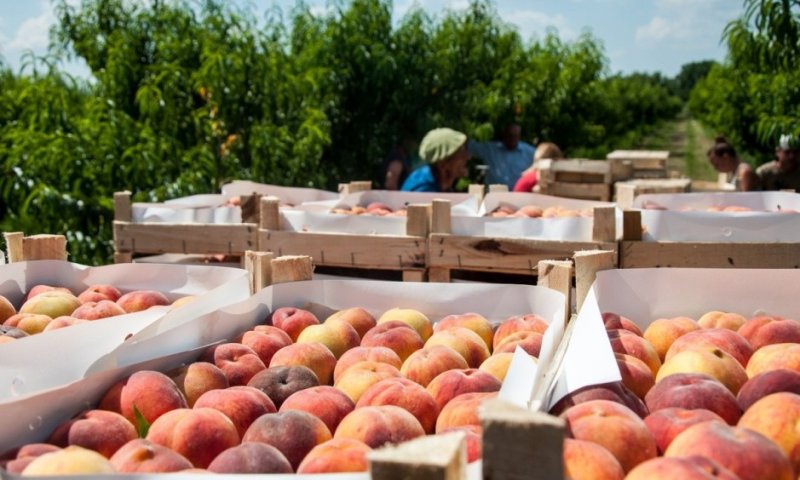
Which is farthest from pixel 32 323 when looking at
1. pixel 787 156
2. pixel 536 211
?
pixel 787 156

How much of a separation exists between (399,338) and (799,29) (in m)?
4.76

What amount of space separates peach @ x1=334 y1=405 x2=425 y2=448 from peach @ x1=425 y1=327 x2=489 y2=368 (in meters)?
0.45

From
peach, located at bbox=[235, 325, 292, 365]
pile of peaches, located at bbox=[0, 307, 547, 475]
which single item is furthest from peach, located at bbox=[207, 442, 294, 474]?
peach, located at bbox=[235, 325, 292, 365]

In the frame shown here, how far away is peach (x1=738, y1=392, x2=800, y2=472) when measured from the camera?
4.11 feet

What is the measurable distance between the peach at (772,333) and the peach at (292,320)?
1117mm

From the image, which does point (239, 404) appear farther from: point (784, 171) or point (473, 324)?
point (784, 171)

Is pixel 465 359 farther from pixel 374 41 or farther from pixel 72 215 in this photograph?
pixel 374 41

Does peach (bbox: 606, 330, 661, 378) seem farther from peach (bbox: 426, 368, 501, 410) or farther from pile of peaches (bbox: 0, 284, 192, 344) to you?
pile of peaches (bbox: 0, 284, 192, 344)

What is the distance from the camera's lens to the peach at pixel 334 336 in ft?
6.62

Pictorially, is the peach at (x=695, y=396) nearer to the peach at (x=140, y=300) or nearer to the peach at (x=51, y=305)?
the peach at (x=140, y=300)

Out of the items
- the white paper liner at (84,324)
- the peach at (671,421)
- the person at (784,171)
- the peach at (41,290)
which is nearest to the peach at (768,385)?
the peach at (671,421)

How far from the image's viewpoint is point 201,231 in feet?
12.5

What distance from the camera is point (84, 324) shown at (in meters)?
1.75

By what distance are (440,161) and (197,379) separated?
4296 millimetres
